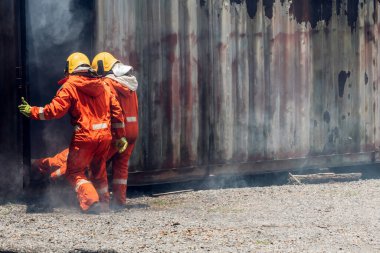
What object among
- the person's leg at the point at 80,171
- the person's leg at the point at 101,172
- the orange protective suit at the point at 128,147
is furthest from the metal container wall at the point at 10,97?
the orange protective suit at the point at 128,147

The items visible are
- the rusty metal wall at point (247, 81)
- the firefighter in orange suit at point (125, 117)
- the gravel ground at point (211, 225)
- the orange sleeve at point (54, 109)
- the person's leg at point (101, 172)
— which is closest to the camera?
the gravel ground at point (211, 225)

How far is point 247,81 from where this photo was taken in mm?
10367

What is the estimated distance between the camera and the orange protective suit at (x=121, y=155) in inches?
338

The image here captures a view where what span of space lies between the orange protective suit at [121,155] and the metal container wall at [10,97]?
294 millimetres

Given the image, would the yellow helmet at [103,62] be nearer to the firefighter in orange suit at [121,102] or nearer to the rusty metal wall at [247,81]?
the firefighter in orange suit at [121,102]

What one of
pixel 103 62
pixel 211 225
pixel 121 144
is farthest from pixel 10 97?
pixel 211 225

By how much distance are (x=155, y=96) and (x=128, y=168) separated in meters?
1.00

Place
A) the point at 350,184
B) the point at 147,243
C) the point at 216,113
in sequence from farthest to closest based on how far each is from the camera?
the point at 350,184 < the point at 216,113 < the point at 147,243

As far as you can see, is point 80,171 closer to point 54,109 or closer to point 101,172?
point 101,172

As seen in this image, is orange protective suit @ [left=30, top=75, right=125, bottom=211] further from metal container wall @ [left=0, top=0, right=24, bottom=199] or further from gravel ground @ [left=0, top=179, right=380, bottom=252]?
metal container wall @ [left=0, top=0, right=24, bottom=199]

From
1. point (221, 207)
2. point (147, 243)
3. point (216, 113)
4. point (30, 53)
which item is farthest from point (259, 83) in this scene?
point (147, 243)

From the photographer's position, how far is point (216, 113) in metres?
10.1

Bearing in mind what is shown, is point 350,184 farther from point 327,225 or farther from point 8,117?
point 8,117

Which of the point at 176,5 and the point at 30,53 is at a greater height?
the point at 176,5
